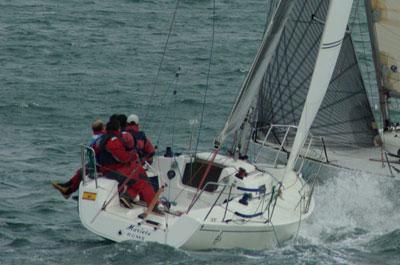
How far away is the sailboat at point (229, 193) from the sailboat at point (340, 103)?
234 centimetres

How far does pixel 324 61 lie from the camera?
2144 centimetres

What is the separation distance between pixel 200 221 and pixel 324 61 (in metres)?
3.62

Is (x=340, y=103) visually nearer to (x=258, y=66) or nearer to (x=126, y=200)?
(x=258, y=66)

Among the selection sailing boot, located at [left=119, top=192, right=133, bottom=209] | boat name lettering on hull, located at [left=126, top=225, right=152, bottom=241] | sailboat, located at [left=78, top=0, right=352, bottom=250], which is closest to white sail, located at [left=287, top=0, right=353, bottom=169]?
sailboat, located at [left=78, top=0, right=352, bottom=250]

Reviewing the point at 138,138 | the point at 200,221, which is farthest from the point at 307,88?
the point at 200,221

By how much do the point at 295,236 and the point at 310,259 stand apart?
3.99 ft

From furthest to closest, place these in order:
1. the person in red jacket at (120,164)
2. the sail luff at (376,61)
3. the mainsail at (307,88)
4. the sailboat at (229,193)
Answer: the sail luff at (376,61)
the mainsail at (307,88)
the person in red jacket at (120,164)
the sailboat at (229,193)

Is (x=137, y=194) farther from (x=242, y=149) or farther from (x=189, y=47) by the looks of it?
(x=189, y=47)

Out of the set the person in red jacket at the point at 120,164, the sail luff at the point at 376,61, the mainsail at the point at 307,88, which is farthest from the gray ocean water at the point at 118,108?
the sail luff at the point at 376,61

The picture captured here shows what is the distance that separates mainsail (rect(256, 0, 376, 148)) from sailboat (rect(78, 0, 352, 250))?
2.60 meters

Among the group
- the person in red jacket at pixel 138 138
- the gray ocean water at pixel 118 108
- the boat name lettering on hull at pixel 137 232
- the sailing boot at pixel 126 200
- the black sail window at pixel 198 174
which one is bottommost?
the gray ocean water at pixel 118 108

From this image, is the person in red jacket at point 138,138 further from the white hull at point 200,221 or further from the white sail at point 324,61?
the white sail at point 324,61

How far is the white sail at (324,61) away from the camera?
2136cm

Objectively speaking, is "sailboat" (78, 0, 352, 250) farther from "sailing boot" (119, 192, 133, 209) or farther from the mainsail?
the mainsail
